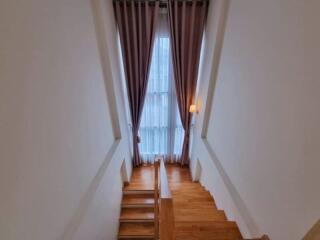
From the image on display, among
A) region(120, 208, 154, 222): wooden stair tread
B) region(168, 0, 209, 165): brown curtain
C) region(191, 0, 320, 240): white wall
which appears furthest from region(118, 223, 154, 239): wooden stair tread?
region(168, 0, 209, 165): brown curtain

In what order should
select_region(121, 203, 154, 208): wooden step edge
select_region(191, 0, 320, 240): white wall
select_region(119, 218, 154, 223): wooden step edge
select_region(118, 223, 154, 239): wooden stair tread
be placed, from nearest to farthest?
select_region(191, 0, 320, 240): white wall → select_region(118, 223, 154, 239): wooden stair tread → select_region(119, 218, 154, 223): wooden step edge → select_region(121, 203, 154, 208): wooden step edge

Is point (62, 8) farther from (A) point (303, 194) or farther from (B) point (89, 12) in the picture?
(A) point (303, 194)

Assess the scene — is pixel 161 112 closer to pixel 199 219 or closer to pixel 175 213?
pixel 175 213

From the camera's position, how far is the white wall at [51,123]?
4.28 ft

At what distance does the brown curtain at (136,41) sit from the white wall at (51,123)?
1275 millimetres

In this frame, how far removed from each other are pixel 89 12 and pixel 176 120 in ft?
10.5

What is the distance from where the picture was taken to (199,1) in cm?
434

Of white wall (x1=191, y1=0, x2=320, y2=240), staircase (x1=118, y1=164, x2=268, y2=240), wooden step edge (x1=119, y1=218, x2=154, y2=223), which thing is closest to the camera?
white wall (x1=191, y1=0, x2=320, y2=240)

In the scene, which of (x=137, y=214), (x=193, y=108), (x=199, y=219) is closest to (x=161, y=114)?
(x=193, y=108)

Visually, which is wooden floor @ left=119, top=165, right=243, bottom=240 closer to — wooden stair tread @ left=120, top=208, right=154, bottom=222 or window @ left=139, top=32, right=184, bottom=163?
wooden stair tread @ left=120, top=208, right=154, bottom=222

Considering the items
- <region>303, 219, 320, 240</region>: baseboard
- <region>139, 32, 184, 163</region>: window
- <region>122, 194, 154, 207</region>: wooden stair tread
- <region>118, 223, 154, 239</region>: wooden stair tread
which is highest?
<region>303, 219, 320, 240</region>: baseboard

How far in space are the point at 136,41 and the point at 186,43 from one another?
0.99 m

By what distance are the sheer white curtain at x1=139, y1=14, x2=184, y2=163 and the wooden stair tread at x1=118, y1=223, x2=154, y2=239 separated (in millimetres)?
1872

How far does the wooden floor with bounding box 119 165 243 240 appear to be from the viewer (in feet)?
7.17
